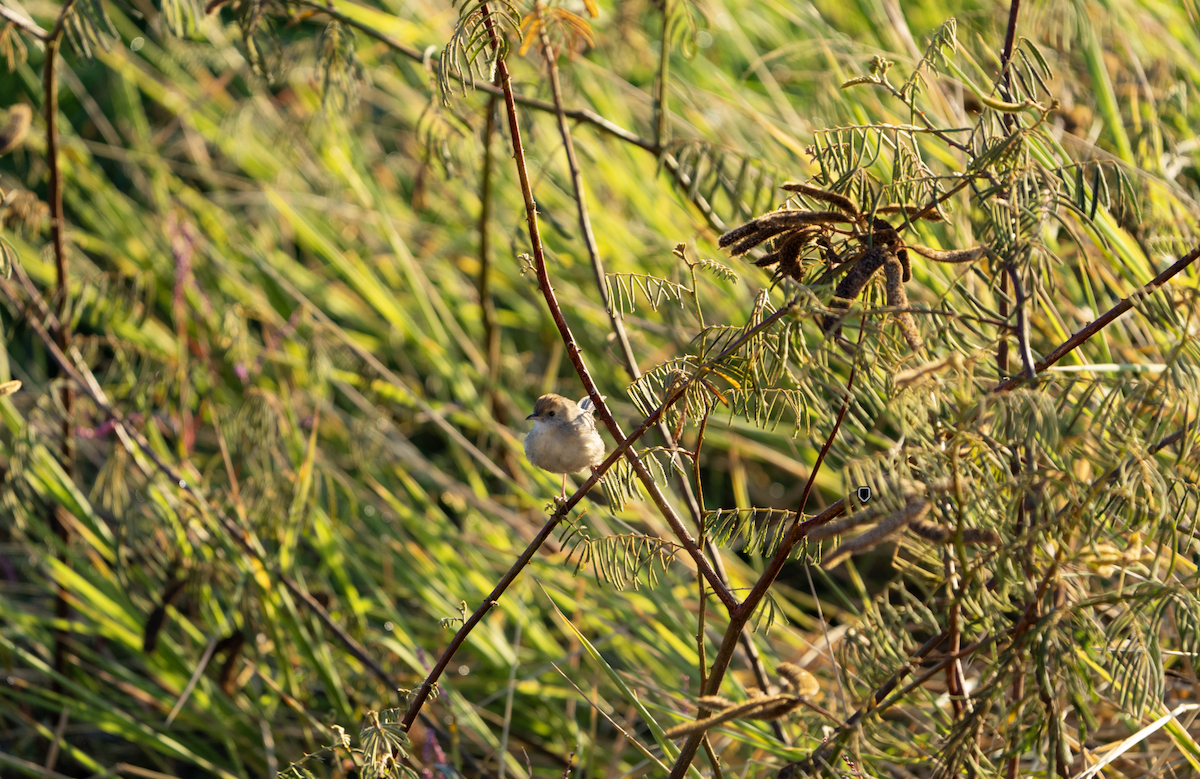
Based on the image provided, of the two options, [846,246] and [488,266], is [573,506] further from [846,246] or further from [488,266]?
[488,266]

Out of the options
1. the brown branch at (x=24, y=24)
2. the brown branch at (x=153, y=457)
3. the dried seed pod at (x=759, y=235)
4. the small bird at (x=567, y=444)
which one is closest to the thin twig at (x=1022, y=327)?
the dried seed pod at (x=759, y=235)

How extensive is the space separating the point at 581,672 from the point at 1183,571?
4.82 feet

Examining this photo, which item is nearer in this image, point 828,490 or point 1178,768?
point 1178,768

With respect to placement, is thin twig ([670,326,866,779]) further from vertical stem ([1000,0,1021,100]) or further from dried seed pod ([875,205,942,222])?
vertical stem ([1000,0,1021,100])

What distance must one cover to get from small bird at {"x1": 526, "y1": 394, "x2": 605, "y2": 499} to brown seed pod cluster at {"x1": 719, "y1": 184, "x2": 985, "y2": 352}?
829mm

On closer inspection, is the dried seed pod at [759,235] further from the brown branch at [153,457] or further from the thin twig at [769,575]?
the brown branch at [153,457]

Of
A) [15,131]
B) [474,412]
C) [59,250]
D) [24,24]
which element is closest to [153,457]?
[59,250]

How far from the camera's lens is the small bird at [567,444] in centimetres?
205

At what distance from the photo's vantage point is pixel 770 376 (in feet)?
4.05

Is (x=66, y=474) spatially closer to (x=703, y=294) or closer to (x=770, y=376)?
(x=703, y=294)

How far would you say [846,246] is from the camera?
1271 mm

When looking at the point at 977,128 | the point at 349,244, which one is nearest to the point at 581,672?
the point at 977,128

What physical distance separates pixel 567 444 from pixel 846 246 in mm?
931

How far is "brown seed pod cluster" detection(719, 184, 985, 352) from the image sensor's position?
44.9 inches
